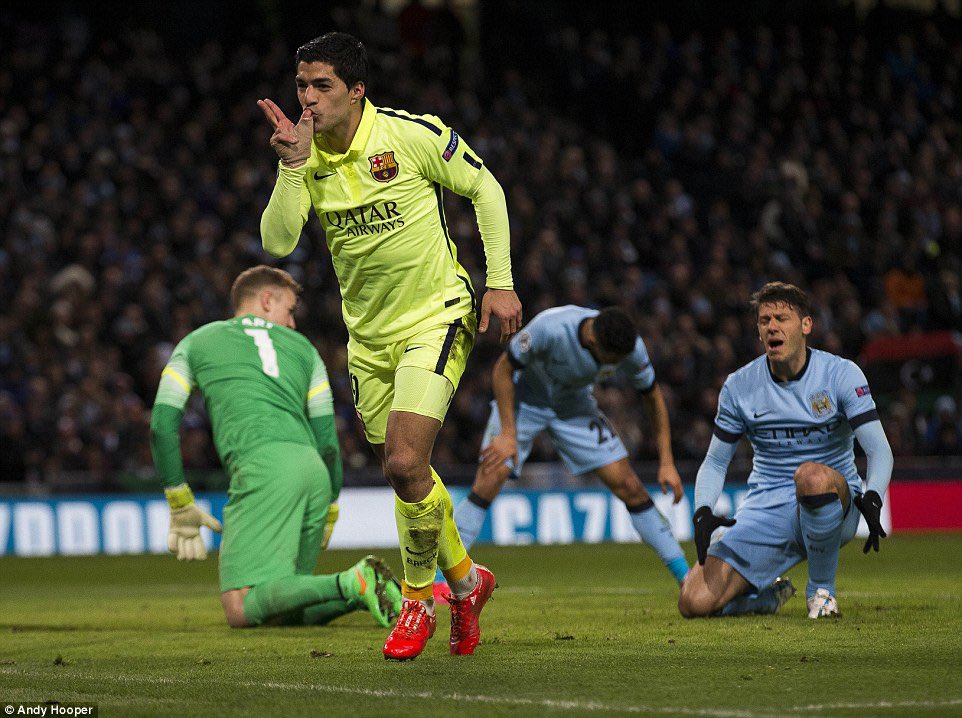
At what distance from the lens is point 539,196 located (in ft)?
64.4

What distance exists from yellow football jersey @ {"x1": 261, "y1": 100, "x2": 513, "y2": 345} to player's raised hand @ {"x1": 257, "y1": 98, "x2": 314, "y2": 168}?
8.0 inches

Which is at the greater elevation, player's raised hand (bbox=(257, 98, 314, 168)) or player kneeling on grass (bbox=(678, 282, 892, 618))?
player's raised hand (bbox=(257, 98, 314, 168))

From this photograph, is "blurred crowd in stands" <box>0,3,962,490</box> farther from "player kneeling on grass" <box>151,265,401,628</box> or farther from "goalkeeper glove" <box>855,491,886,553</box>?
"goalkeeper glove" <box>855,491,886,553</box>

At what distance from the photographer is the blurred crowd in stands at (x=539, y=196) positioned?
639 inches

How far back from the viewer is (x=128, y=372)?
16.3 meters

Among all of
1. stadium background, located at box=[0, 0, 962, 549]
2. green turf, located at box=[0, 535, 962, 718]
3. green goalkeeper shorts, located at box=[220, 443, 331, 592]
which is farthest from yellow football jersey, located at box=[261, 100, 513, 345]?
stadium background, located at box=[0, 0, 962, 549]

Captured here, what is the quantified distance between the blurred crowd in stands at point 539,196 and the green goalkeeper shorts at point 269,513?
7.86 m

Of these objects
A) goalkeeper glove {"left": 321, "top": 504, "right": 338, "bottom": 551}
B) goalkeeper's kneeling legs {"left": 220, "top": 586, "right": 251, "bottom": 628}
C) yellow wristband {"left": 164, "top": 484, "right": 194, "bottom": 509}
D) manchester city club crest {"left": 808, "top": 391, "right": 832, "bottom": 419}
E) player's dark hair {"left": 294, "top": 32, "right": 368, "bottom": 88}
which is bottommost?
goalkeeper's kneeling legs {"left": 220, "top": 586, "right": 251, "bottom": 628}

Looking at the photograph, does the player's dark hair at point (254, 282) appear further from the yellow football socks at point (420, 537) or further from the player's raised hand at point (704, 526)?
A: the player's raised hand at point (704, 526)

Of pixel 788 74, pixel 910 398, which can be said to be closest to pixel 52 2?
pixel 788 74

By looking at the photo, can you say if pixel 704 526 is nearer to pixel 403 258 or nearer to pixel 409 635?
pixel 409 635

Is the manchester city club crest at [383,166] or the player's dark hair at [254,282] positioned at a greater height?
the manchester city club crest at [383,166]

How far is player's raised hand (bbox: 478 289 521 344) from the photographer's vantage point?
574 cm

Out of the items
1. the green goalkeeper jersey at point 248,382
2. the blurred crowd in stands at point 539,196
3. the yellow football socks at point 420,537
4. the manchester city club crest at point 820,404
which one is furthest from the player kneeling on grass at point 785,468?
the blurred crowd in stands at point 539,196
